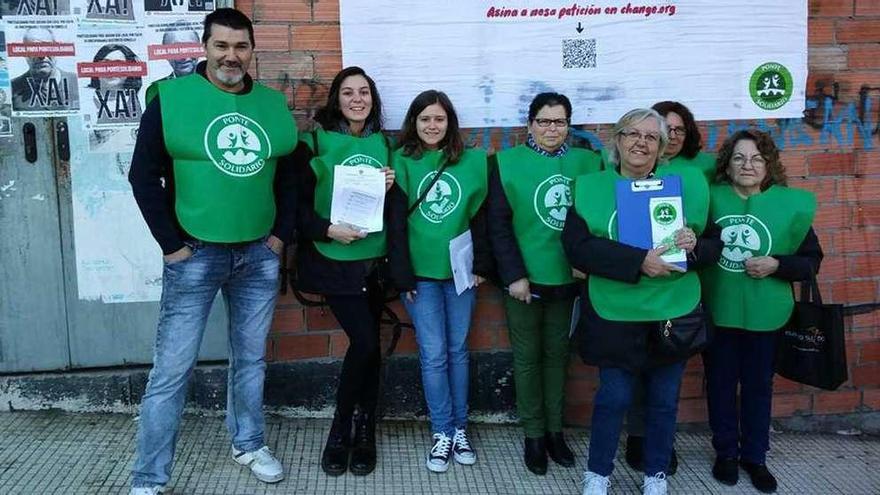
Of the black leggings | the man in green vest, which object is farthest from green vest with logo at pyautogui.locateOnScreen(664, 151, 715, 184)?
the man in green vest

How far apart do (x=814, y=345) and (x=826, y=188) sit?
3.88 ft

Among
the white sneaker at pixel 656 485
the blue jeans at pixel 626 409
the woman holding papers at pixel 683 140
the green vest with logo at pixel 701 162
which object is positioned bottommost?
the white sneaker at pixel 656 485

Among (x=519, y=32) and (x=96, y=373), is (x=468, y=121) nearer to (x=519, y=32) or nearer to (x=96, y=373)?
(x=519, y=32)

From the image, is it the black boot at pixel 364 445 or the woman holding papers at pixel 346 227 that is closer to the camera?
the woman holding papers at pixel 346 227

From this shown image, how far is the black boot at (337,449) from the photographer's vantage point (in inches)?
146

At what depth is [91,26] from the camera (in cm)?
395

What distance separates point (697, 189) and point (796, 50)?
1487mm

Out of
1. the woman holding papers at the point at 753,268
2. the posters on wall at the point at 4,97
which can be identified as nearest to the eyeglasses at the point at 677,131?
the woman holding papers at the point at 753,268

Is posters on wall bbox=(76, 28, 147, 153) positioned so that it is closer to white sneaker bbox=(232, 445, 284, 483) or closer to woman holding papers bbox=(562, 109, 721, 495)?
white sneaker bbox=(232, 445, 284, 483)

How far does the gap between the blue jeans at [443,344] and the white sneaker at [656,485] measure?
911 millimetres

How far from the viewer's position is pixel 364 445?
3818 millimetres

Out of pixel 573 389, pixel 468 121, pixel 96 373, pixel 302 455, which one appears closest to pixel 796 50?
pixel 468 121

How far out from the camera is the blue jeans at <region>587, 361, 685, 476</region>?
3.39 m

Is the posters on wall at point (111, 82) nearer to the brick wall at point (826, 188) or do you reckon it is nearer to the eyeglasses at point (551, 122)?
the brick wall at point (826, 188)
